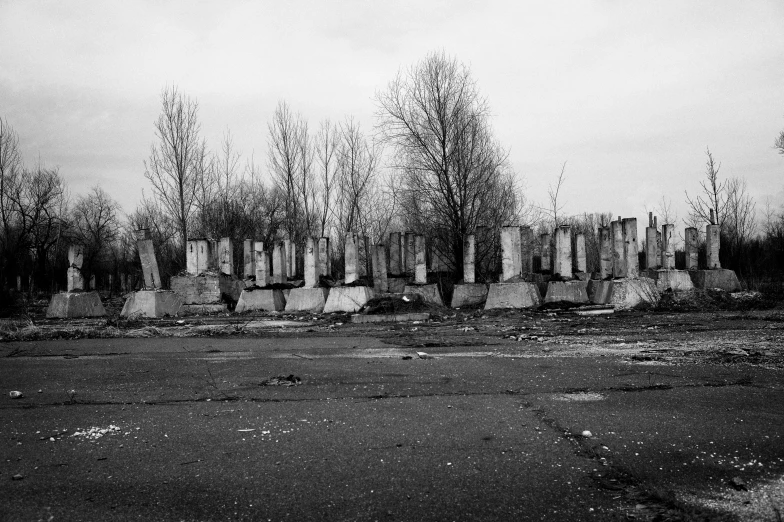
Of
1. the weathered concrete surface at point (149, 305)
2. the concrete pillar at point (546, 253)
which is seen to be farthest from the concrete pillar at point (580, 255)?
the weathered concrete surface at point (149, 305)

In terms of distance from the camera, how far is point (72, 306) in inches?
699

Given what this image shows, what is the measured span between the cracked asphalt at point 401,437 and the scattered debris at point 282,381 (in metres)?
0.09

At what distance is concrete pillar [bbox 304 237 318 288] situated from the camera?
18.4 meters

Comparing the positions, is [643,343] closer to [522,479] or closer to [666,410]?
[666,410]

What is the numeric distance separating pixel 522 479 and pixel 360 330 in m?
9.45

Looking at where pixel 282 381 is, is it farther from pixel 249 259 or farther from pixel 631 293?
pixel 249 259

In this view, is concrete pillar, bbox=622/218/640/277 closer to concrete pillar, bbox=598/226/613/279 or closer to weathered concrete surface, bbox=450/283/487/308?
concrete pillar, bbox=598/226/613/279

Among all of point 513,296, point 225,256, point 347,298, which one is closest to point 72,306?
point 225,256

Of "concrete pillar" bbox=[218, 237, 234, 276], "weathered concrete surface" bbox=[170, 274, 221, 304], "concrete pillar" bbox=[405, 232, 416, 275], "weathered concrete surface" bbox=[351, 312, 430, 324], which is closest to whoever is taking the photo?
"weathered concrete surface" bbox=[351, 312, 430, 324]

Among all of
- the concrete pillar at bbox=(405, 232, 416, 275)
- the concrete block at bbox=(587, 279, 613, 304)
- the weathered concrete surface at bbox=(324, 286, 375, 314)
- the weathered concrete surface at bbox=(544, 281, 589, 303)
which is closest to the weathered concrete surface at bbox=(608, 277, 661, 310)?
the concrete block at bbox=(587, 279, 613, 304)

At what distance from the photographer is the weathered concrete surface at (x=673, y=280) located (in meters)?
16.9

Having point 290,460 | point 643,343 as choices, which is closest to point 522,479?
point 290,460

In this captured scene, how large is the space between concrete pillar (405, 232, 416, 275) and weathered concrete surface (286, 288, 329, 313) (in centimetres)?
327

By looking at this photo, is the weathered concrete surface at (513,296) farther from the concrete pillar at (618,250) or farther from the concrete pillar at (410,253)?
the concrete pillar at (410,253)
